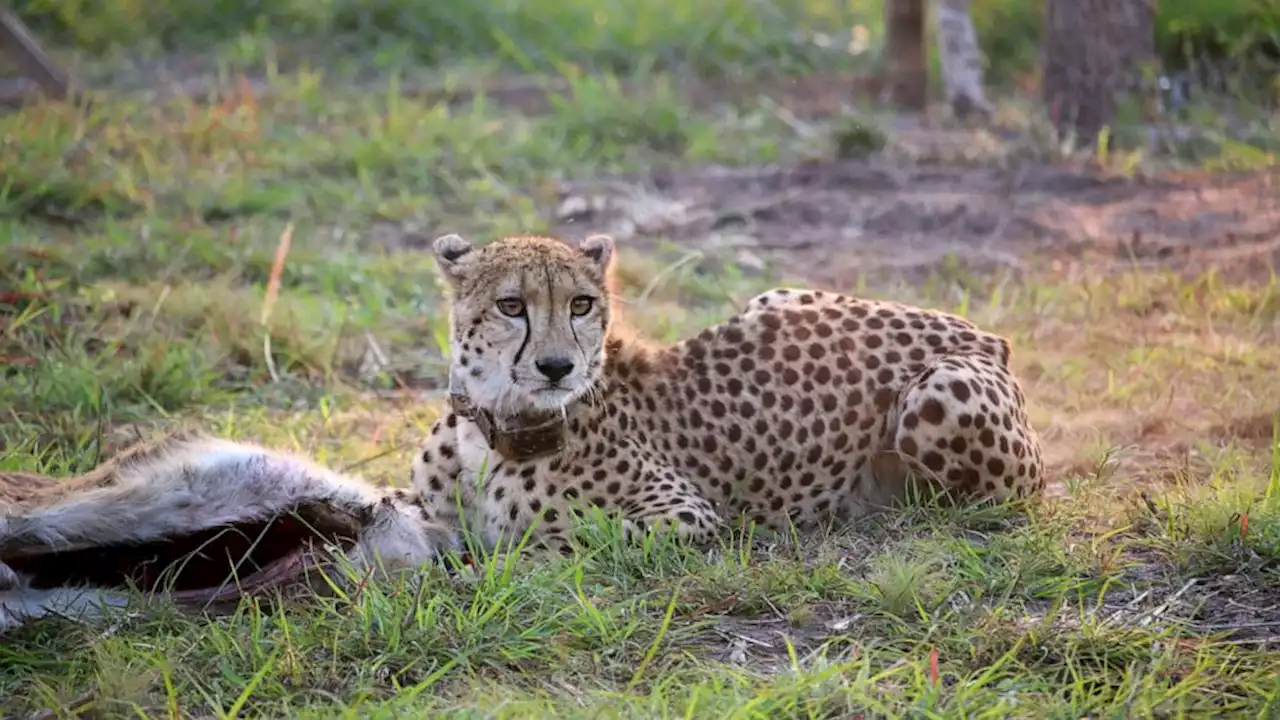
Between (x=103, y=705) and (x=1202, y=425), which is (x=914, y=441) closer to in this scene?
(x=1202, y=425)

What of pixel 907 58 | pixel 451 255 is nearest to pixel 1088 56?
pixel 907 58

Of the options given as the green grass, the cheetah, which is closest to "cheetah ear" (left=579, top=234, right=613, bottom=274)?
the cheetah

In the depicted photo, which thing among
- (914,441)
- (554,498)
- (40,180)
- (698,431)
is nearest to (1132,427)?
(914,441)

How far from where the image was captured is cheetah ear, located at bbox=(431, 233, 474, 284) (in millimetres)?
3916

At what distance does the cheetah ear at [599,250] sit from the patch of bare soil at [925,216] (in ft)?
8.11

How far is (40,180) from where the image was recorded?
6840 mm

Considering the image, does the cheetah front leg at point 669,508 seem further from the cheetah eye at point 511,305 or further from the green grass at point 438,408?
the cheetah eye at point 511,305

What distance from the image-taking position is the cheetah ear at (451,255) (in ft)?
12.8

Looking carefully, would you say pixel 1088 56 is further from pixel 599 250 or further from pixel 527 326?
pixel 527 326

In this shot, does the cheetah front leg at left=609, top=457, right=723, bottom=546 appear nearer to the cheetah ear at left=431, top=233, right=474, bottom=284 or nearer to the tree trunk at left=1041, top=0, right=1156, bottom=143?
the cheetah ear at left=431, top=233, right=474, bottom=284

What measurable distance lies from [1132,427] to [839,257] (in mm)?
2118

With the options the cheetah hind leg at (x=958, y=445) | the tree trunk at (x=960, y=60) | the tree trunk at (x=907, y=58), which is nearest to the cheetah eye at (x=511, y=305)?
the cheetah hind leg at (x=958, y=445)

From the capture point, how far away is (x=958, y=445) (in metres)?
3.97

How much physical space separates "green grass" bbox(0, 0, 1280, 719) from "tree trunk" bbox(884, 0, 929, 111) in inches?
30.7
